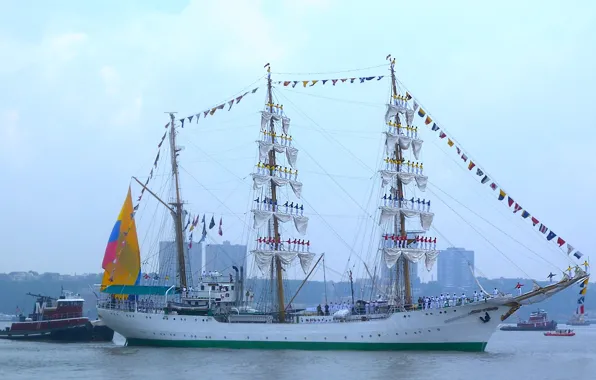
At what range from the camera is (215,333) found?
62.7m

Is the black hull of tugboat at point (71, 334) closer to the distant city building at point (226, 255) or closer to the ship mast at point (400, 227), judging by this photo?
the distant city building at point (226, 255)

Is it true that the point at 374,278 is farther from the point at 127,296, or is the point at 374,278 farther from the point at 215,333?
the point at 127,296

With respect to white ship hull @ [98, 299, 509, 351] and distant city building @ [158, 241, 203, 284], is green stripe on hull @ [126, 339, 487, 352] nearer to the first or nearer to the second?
white ship hull @ [98, 299, 509, 351]

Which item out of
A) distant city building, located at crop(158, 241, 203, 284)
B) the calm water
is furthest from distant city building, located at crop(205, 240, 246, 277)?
the calm water

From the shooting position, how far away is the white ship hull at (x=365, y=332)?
57.5 m

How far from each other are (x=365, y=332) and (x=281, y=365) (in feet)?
35.6

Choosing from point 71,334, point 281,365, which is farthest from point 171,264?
point 281,365

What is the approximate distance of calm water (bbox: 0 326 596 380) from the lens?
147 feet

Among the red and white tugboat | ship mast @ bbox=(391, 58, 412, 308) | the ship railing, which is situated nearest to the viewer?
ship mast @ bbox=(391, 58, 412, 308)

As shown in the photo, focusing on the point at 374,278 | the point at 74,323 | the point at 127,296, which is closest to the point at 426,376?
the point at 374,278

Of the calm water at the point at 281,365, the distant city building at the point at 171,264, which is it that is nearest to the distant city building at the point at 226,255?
the distant city building at the point at 171,264

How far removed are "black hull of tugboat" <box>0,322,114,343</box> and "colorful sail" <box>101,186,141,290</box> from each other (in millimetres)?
11380

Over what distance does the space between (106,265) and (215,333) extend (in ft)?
38.0

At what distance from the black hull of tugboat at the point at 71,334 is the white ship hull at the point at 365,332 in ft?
56.7
